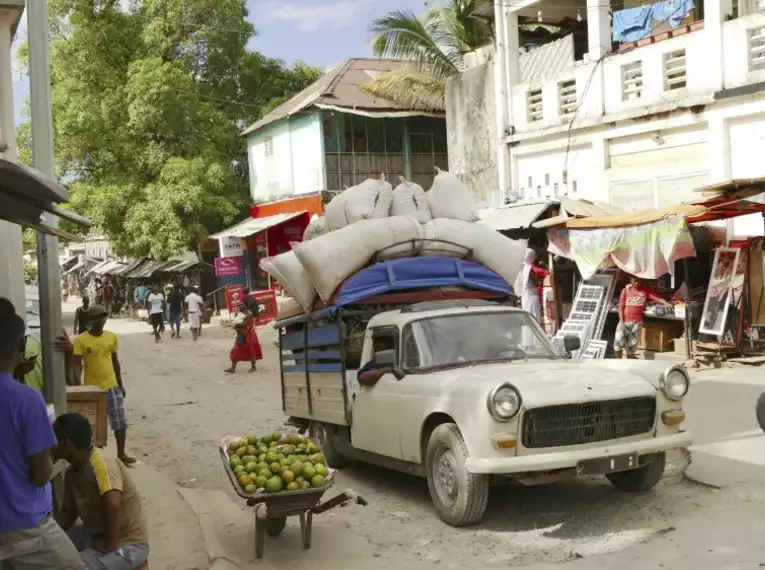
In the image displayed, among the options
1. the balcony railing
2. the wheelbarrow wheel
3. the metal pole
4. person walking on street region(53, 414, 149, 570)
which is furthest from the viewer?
the balcony railing

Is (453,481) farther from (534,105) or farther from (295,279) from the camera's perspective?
(534,105)

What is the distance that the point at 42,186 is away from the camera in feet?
16.1

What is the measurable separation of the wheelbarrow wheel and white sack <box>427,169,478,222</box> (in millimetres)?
4048

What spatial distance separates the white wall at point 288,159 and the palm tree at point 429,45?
3.23 meters

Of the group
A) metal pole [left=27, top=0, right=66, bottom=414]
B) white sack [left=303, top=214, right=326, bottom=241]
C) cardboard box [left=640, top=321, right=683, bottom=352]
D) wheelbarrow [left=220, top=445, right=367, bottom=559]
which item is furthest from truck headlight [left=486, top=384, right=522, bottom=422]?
cardboard box [left=640, top=321, right=683, bottom=352]

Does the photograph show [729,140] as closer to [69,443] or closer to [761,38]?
[761,38]

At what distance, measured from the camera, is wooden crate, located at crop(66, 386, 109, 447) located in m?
7.39

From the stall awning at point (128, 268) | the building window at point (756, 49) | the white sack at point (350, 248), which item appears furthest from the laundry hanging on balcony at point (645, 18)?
the stall awning at point (128, 268)

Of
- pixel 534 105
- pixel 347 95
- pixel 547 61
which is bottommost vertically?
pixel 534 105

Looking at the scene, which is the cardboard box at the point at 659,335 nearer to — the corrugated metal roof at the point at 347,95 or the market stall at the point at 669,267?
the market stall at the point at 669,267

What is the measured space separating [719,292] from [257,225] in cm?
1937

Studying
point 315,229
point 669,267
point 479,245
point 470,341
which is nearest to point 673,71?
point 669,267

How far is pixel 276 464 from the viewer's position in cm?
594

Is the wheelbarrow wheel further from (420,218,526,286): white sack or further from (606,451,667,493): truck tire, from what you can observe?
(420,218,526,286): white sack
